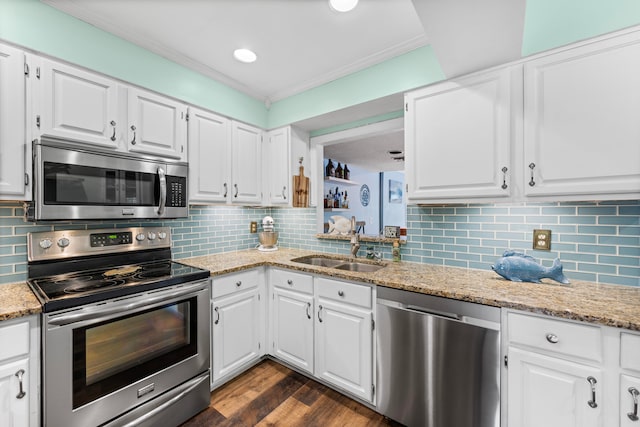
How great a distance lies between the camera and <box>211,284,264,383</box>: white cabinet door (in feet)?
6.48

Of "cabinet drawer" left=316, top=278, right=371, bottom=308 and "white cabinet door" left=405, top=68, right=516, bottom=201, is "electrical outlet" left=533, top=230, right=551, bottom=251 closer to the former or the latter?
"white cabinet door" left=405, top=68, right=516, bottom=201

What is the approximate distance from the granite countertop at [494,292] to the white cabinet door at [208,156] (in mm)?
618

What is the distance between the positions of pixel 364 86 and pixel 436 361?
6.44 feet

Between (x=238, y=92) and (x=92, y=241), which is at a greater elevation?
(x=238, y=92)

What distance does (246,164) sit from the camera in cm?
260

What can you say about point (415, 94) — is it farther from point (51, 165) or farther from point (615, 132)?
point (51, 165)

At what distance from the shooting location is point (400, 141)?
A: 3318 mm

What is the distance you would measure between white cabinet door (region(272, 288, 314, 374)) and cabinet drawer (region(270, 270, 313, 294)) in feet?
0.13

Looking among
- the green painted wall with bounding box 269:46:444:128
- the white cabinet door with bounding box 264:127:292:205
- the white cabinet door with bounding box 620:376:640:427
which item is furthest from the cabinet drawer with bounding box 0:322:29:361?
the white cabinet door with bounding box 620:376:640:427

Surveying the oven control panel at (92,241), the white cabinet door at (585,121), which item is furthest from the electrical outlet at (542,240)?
the oven control panel at (92,241)

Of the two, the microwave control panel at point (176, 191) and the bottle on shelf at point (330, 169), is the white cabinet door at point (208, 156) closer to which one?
the microwave control panel at point (176, 191)

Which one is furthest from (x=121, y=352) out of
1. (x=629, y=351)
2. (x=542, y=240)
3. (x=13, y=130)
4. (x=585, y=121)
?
(x=585, y=121)

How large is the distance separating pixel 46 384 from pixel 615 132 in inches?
114

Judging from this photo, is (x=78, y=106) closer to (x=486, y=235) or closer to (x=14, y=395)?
(x=14, y=395)
